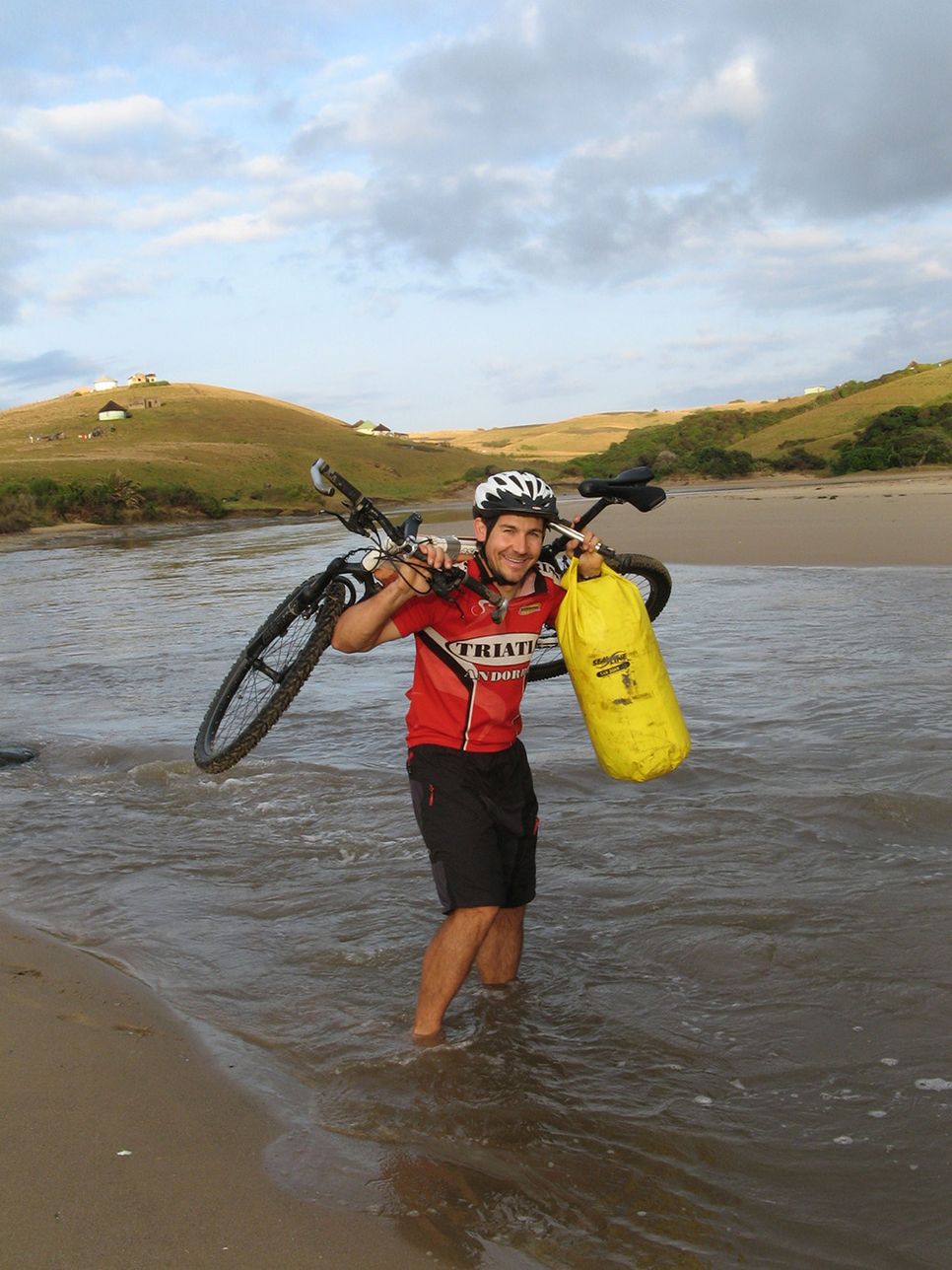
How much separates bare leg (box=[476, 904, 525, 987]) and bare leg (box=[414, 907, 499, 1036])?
41cm

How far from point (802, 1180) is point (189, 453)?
292ft

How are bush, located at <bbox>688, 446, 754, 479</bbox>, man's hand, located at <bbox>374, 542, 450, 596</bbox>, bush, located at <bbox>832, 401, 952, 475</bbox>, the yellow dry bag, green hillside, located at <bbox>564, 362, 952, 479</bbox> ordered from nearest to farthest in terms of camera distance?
man's hand, located at <bbox>374, 542, 450, 596</bbox> < the yellow dry bag < bush, located at <bbox>832, 401, 952, 475</bbox> < green hillside, located at <bbox>564, 362, 952, 479</bbox> < bush, located at <bbox>688, 446, 754, 479</bbox>

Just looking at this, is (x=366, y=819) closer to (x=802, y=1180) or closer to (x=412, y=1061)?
(x=412, y=1061)

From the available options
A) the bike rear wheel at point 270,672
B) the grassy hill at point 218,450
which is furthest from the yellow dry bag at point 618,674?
the grassy hill at point 218,450

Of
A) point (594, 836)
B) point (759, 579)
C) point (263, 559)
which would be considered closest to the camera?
point (594, 836)

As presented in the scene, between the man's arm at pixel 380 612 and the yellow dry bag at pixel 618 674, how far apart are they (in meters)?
0.57

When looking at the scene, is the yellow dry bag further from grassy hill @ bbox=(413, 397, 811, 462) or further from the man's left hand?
grassy hill @ bbox=(413, 397, 811, 462)

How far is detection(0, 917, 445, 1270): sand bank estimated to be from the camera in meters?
2.99

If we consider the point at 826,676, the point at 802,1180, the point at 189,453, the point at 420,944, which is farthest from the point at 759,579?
the point at 189,453

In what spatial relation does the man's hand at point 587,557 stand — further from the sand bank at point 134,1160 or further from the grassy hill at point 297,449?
the grassy hill at point 297,449

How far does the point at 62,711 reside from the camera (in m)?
10.9

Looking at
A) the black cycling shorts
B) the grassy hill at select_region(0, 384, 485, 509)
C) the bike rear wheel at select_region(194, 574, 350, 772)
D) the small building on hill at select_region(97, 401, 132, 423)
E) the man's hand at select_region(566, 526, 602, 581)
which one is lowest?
the black cycling shorts

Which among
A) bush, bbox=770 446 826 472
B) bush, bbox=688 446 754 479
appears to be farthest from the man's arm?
bush, bbox=688 446 754 479

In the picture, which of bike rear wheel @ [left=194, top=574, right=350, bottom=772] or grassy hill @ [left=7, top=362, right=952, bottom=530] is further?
grassy hill @ [left=7, top=362, right=952, bottom=530]
